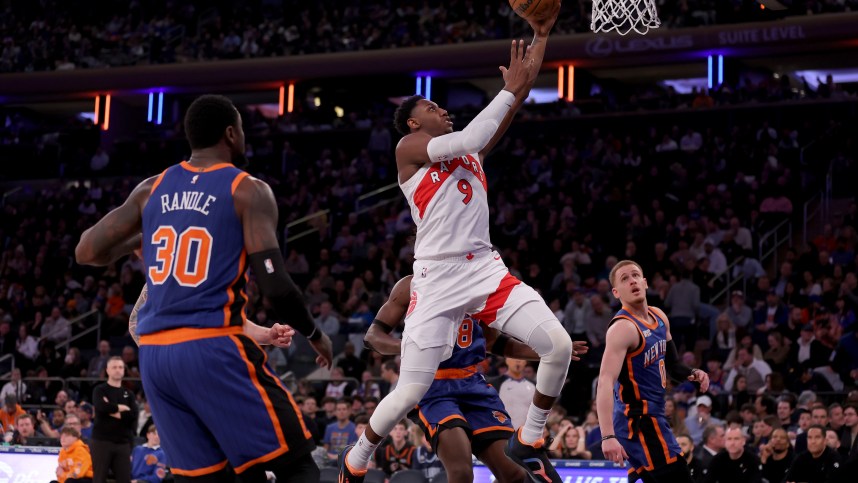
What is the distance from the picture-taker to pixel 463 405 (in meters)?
7.58

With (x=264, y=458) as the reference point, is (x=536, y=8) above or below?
above

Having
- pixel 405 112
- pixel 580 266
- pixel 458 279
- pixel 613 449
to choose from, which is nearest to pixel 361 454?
pixel 458 279

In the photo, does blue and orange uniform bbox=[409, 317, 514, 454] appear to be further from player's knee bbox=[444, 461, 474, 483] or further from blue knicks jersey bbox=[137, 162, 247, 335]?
blue knicks jersey bbox=[137, 162, 247, 335]

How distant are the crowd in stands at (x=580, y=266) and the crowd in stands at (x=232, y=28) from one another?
235 cm

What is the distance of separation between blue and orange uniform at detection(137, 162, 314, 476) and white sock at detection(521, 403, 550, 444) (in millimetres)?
2308

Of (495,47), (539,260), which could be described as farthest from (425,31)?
(539,260)

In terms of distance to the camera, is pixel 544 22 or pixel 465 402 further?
pixel 465 402

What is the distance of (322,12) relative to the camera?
30719 millimetres

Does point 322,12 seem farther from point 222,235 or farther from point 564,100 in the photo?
point 222,235

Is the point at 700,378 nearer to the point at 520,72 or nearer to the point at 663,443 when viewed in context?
the point at 663,443

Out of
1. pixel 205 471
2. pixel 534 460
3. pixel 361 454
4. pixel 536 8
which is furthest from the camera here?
pixel 536 8

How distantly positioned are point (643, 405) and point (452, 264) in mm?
1670

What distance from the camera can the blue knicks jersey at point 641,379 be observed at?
Answer: 764 cm

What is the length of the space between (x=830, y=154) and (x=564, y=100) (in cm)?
649
